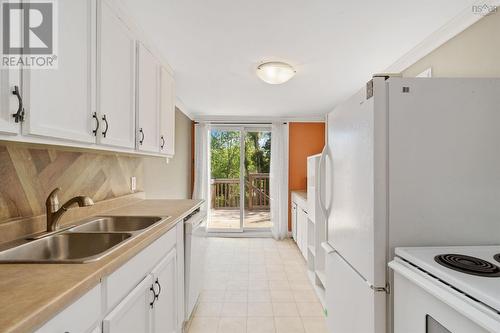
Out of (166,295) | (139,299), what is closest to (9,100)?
(139,299)

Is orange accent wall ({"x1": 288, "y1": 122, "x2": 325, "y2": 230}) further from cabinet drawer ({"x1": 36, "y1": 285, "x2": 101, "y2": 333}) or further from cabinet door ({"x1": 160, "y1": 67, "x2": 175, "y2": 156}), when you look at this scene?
cabinet drawer ({"x1": 36, "y1": 285, "x2": 101, "y2": 333})

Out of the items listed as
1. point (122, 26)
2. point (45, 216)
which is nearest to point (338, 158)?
point (122, 26)

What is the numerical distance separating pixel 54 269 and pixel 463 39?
8.60ft

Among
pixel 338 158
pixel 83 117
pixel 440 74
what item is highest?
pixel 440 74

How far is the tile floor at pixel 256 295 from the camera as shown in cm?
219

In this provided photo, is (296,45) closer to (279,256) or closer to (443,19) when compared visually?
(443,19)

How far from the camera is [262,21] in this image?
1.79 m

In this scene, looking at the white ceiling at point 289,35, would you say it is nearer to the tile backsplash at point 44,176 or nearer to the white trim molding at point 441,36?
the white trim molding at point 441,36

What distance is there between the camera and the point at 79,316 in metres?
0.78

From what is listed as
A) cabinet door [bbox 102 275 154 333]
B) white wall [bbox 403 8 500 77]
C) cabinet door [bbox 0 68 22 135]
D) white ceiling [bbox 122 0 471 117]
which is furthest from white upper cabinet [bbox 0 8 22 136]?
white wall [bbox 403 8 500 77]

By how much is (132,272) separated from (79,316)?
1.17 feet

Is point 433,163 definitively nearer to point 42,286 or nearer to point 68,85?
point 42,286

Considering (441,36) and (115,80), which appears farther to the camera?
(441,36)

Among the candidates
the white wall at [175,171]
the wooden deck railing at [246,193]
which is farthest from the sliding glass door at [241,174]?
the white wall at [175,171]
